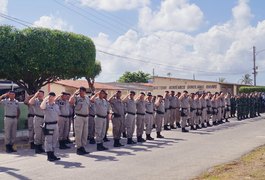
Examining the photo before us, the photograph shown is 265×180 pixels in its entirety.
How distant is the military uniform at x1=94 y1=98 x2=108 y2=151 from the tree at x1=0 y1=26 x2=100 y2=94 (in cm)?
619

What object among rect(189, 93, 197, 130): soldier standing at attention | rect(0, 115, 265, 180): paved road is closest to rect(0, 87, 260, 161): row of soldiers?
rect(0, 115, 265, 180): paved road

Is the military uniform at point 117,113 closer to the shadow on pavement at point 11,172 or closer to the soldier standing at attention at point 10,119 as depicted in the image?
the soldier standing at attention at point 10,119

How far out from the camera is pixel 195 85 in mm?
45969

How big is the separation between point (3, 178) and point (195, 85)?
38728 mm

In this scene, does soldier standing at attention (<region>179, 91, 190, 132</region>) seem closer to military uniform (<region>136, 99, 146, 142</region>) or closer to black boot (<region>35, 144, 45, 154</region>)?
military uniform (<region>136, 99, 146, 142</region>)

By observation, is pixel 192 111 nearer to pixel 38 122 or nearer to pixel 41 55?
pixel 41 55

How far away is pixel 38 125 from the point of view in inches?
496

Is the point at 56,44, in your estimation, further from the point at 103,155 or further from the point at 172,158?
the point at 172,158

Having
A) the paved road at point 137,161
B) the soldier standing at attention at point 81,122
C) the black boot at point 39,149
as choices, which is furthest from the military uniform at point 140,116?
the black boot at point 39,149

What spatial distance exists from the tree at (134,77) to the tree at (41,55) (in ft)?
178

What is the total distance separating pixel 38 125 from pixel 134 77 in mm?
63071

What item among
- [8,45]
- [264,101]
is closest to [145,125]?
[8,45]

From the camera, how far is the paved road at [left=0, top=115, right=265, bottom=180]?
8836 millimetres

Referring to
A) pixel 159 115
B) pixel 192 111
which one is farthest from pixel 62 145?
pixel 192 111
